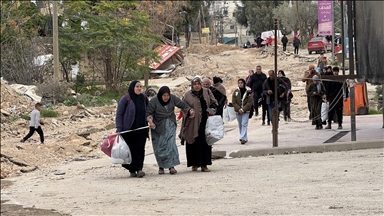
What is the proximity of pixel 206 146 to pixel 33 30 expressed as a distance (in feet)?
84.8

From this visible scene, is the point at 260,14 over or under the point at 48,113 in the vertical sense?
over

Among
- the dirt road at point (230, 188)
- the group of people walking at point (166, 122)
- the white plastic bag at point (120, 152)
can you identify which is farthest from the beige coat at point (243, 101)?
the white plastic bag at point (120, 152)

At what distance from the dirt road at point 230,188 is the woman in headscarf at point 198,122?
1.08 feet

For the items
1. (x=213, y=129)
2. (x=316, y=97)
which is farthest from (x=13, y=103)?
(x=213, y=129)

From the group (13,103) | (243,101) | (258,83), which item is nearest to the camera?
(243,101)

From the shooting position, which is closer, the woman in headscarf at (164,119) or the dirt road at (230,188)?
the dirt road at (230,188)

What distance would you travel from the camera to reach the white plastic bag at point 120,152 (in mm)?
11555

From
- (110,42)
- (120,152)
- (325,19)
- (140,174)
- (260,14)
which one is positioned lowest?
(140,174)

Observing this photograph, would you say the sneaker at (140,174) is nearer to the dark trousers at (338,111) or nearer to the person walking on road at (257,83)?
the dark trousers at (338,111)

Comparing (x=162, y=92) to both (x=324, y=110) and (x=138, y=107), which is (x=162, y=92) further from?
(x=324, y=110)

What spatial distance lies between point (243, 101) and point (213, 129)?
3891 mm

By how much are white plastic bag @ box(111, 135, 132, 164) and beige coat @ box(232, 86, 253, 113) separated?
4.47 metres

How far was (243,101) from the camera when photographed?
15.6 metres

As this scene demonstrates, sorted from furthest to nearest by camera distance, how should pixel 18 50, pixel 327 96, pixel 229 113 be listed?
pixel 18 50 < pixel 327 96 < pixel 229 113
